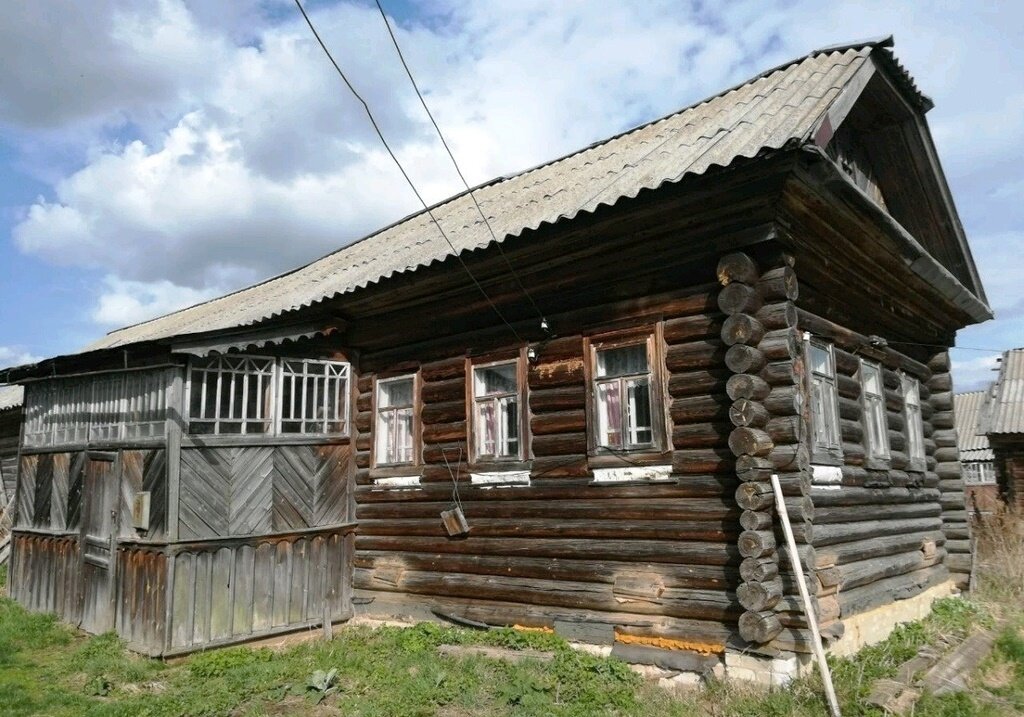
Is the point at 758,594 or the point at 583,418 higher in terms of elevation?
→ the point at 583,418

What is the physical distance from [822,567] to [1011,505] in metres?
14.3

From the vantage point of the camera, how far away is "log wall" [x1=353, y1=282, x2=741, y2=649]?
260 inches

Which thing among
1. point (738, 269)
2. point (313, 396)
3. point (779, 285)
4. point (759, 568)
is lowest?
point (759, 568)

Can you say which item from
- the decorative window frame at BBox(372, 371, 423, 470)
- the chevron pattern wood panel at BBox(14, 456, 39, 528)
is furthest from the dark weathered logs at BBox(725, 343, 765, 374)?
the chevron pattern wood panel at BBox(14, 456, 39, 528)

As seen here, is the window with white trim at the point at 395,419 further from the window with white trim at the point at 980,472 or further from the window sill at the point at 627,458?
the window with white trim at the point at 980,472

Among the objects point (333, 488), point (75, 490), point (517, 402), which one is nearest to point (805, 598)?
point (517, 402)

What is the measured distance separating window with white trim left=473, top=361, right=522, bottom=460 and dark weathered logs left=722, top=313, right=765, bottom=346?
8.17 ft

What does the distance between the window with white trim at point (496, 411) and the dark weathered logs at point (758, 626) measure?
2.92 m

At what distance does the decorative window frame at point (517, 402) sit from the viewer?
798cm

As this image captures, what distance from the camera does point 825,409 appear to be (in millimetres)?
7484

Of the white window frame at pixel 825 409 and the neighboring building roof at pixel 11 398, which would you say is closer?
the white window frame at pixel 825 409

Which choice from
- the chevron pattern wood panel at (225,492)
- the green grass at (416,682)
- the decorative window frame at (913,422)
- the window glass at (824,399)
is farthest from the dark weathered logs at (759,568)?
the chevron pattern wood panel at (225,492)

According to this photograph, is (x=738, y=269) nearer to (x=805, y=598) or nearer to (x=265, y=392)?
(x=805, y=598)

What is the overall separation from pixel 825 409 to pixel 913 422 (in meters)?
3.54
